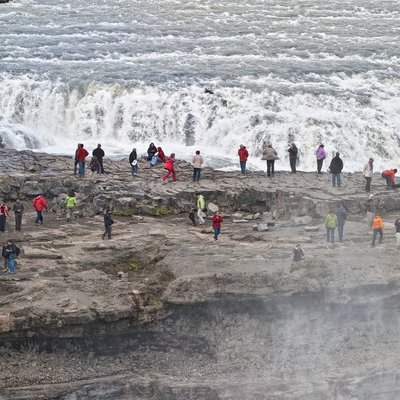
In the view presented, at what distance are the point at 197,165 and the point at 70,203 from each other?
5.71 metres

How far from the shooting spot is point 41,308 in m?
26.8

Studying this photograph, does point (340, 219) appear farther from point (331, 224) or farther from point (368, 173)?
point (368, 173)

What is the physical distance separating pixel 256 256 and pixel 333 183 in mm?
9033

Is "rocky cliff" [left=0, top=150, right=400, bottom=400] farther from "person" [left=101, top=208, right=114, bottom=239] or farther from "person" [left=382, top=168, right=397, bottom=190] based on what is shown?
"person" [left=382, top=168, right=397, bottom=190]

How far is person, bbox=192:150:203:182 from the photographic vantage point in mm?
37750

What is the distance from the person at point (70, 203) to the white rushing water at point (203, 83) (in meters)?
10.4

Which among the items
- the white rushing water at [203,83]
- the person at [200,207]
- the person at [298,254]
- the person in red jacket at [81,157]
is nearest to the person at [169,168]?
the person at [200,207]

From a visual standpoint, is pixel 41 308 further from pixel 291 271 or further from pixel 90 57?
pixel 90 57

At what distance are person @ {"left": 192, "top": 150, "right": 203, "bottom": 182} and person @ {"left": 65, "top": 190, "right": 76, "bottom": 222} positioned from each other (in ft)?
17.4

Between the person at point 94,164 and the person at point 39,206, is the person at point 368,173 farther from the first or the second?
the person at point 39,206

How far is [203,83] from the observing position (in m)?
50.3

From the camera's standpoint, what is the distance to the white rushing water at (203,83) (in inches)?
1806

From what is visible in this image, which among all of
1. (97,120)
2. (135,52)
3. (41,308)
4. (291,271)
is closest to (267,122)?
(97,120)

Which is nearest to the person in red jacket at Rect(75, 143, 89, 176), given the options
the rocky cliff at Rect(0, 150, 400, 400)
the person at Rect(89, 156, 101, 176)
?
the person at Rect(89, 156, 101, 176)
